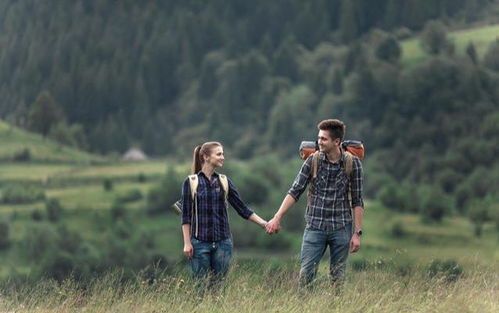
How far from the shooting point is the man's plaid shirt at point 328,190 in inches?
361

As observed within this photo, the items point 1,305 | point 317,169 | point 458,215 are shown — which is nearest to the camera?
point 1,305

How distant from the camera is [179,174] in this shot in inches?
6393

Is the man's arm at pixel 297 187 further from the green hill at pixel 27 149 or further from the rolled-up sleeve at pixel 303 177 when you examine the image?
the green hill at pixel 27 149

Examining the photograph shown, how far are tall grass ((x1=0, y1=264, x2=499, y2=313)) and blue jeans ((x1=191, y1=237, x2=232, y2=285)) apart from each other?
0.13m

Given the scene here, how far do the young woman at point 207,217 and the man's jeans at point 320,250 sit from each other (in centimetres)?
63

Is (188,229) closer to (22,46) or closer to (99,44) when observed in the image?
(22,46)

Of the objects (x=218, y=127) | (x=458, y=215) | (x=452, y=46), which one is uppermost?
(x=452, y=46)

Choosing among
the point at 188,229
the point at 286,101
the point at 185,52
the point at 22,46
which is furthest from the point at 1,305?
the point at 185,52

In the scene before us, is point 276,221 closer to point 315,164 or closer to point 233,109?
point 315,164

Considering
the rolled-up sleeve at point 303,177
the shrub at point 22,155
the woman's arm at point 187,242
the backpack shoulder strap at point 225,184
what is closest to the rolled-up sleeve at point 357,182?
the rolled-up sleeve at point 303,177

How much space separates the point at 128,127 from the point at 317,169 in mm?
175214

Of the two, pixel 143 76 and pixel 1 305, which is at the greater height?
pixel 143 76

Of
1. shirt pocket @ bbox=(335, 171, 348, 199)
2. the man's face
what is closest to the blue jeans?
shirt pocket @ bbox=(335, 171, 348, 199)

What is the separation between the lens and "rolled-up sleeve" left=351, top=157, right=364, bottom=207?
9.18m
